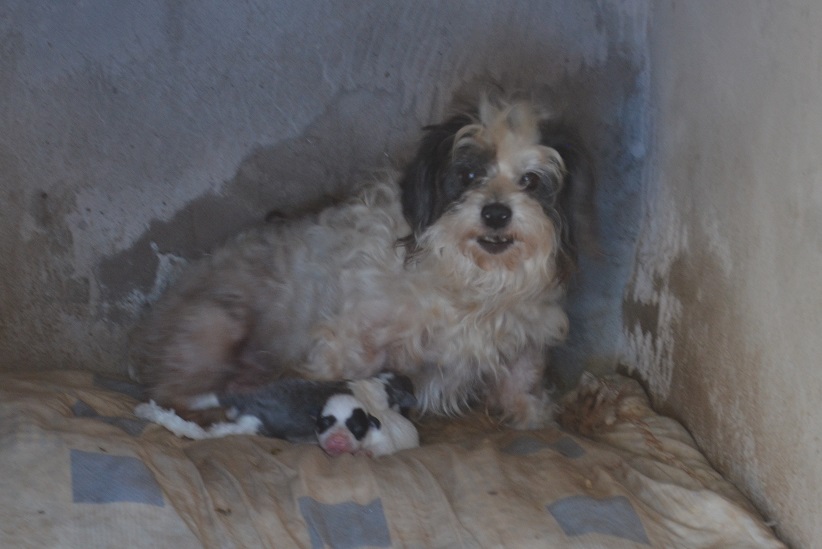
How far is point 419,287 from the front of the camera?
12.7 ft

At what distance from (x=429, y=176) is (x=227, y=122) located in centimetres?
105

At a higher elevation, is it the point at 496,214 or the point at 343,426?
the point at 496,214

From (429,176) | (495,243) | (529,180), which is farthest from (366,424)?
(529,180)

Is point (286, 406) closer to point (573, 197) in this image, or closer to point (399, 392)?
point (399, 392)

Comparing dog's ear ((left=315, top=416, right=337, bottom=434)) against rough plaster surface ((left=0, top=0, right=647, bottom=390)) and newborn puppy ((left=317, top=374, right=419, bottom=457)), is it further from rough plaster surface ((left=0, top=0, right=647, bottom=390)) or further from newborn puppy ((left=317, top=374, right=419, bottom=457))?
rough plaster surface ((left=0, top=0, right=647, bottom=390))

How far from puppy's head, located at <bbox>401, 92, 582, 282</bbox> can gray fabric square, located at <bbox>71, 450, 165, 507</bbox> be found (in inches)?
58.6

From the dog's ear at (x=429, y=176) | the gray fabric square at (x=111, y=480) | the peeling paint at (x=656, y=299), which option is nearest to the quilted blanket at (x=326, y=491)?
the gray fabric square at (x=111, y=480)

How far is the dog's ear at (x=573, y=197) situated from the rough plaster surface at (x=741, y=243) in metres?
0.35

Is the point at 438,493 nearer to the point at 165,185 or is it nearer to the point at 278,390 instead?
the point at 278,390

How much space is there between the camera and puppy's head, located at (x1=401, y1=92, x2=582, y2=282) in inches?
141

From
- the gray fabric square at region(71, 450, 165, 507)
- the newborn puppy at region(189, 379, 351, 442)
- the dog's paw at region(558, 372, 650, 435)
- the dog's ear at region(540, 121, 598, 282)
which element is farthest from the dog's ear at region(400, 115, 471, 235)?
the gray fabric square at region(71, 450, 165, 507)

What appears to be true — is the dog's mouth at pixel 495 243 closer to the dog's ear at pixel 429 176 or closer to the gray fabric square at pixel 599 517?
the dog's ear at pixel 429 176

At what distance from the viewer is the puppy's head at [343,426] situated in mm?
3363

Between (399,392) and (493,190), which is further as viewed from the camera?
(399,392)
